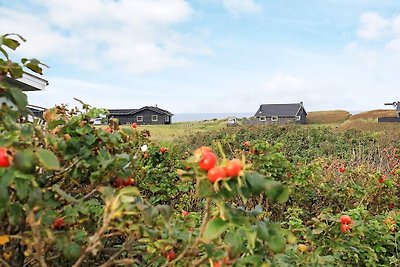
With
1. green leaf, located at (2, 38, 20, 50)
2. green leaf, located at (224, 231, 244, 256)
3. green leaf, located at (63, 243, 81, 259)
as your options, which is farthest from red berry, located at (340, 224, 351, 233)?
green leaf, located at (2, 38, 20, 50)

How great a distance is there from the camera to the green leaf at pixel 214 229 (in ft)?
3.96

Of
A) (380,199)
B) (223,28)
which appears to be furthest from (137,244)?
(223,28)

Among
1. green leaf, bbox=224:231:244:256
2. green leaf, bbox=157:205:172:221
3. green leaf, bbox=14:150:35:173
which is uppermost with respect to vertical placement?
green leaf, bbox=14:150:35:173

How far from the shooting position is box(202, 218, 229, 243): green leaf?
47.6 inches

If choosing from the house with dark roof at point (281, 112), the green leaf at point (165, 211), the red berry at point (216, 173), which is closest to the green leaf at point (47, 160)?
the green leaf at point (165, 211)

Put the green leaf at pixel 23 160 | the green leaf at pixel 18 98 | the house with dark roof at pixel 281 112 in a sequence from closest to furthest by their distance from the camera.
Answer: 1. the green leaf at pixel 23 160
2. the green leaf at pixel 18 98
3. the house with dark roof at pixel 281 112

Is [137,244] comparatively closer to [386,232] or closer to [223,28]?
[386,232]

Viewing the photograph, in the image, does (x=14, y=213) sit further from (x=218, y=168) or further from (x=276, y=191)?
(x=276, y=191)

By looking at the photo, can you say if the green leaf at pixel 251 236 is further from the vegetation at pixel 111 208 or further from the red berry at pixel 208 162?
the red berry at pixel 208 162

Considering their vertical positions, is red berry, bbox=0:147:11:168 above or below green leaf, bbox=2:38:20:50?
below

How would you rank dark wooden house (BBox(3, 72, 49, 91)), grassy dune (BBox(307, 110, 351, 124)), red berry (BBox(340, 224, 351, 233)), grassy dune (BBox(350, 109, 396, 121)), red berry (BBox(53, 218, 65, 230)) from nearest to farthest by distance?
red berry (BBox(53, 218, 65, 230)) < red berry (BBox(340, 224, 351, 233)) < dark wooden house (BBox(3, 72, 49, 91)) < grassy dune (BBox(350, 109, 396, 121)) < grassy dune (BBox(307, 110, 351, 124))

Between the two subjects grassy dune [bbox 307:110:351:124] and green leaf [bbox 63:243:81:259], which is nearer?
green leaf [bbox 63:243:81:259]

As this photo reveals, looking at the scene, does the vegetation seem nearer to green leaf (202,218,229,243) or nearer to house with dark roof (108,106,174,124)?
green leaf (202,218,229,243)

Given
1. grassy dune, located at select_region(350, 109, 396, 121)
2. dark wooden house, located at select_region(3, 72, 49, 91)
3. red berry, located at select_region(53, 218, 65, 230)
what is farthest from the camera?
grassy dune, located at select_region(350, 109, 396, 121)
